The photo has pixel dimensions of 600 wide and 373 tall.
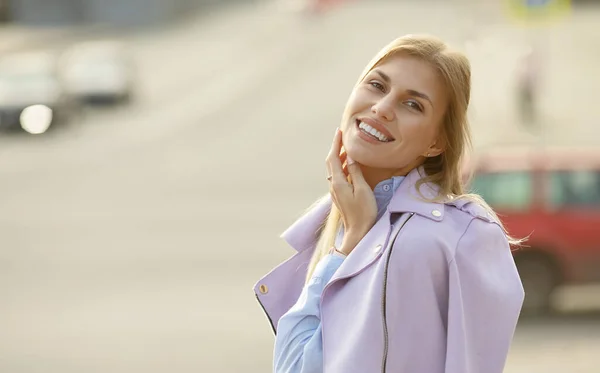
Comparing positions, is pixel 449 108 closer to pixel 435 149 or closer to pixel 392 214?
pixel 435 149

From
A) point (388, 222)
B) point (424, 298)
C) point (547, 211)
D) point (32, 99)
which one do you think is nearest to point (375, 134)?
point (388, 222)

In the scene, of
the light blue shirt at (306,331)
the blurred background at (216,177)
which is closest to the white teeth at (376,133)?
the light blue shirt at (306,331)

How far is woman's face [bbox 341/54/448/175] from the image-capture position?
257cm

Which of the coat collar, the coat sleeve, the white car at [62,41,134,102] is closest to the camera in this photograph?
the coat sleeve

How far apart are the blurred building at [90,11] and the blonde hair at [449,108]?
2173 inches

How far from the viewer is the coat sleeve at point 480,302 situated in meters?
2.39

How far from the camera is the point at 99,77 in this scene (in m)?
32.8

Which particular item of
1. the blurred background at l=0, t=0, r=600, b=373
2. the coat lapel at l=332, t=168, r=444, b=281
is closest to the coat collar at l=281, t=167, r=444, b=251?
the coat lapel at l=332, t=168, r=444, b=281

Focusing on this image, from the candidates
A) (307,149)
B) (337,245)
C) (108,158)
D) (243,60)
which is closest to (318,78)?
(243,60)

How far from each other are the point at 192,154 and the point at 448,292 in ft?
72.4

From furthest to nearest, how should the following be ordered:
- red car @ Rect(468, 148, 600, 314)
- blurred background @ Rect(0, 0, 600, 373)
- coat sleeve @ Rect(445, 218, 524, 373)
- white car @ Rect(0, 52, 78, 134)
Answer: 1. white car @ Rect(0, 52, 78, 134)
2. red car @ Rect(468, 148, 600, 314)
3. blurred background @ Rect(0, 0, 600, 373)
4. coat sleeve @ Rect(445, 218, 524, 373)

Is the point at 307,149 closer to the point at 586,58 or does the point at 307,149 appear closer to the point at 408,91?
the point at 586,58

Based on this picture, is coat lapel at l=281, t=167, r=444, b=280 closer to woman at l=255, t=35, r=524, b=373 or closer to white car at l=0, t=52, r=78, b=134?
woman at l=255, t=35, r=524, b=373

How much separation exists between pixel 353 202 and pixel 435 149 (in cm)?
22
